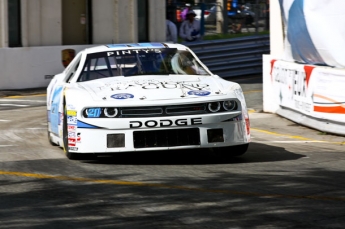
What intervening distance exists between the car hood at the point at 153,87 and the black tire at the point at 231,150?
26.4 inches

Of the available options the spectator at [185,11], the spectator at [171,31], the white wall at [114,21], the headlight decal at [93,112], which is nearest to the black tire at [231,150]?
the headlight decal at [93,112]

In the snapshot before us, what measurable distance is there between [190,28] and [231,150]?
627 inches

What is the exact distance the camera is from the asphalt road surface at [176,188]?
6.00 meters

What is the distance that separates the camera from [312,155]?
979 centimetres

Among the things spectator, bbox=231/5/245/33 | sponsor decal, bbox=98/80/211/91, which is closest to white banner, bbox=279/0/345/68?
sponsor decal, bbox=98/80/211/91

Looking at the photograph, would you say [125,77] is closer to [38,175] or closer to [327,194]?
[38,175]

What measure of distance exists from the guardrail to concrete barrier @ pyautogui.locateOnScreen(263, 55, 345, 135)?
8.66 m

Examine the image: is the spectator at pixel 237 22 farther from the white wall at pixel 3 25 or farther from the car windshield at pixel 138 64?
the car windshield at pixel 138 64

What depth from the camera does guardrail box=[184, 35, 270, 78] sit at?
24344mm

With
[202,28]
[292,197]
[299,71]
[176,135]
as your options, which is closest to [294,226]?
[292,197]

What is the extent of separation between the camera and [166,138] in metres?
8.61

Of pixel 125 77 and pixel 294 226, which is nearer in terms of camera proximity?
pixel 294 226

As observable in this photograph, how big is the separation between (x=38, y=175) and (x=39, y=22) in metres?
14.9

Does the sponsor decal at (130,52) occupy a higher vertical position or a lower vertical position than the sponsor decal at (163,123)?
higher
